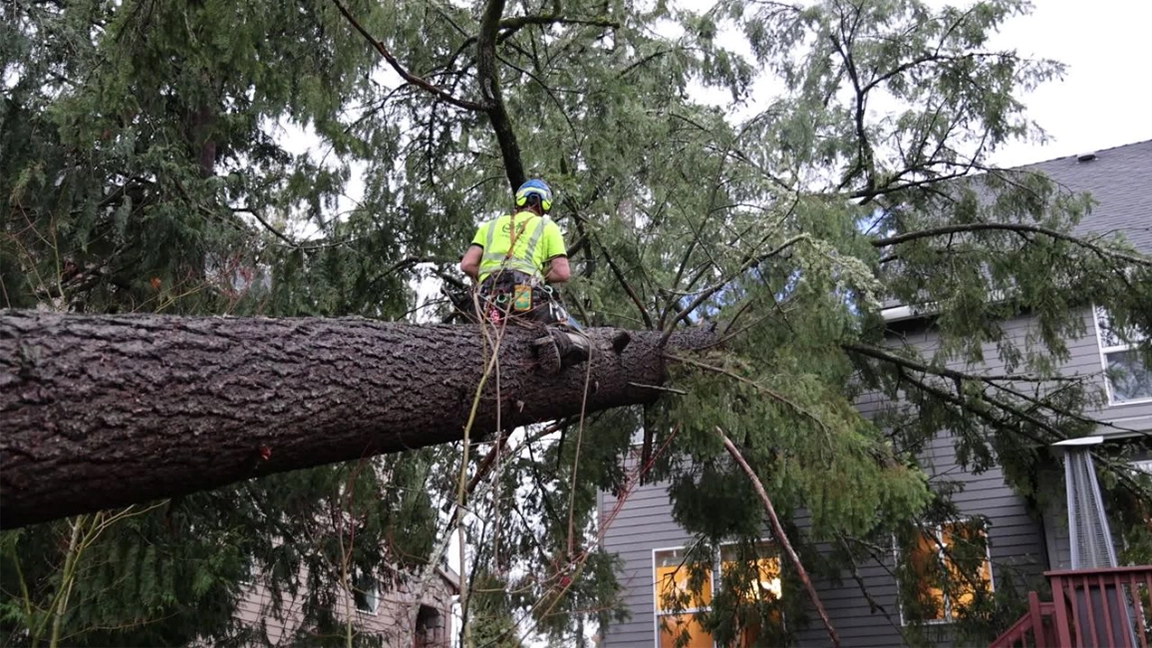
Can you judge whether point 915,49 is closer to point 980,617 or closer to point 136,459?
point 980,617

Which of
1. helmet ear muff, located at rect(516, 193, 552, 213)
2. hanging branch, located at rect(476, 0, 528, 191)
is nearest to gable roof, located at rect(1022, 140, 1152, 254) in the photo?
hanging branch, located at rect(476, 0, 528, 191)

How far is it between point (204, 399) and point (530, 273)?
7.95 feet

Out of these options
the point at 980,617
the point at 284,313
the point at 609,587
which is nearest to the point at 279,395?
the point at 284,313

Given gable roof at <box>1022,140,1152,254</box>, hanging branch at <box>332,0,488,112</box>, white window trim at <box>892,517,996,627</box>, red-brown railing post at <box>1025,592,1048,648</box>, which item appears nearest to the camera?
hanging branch at <box>332,0,488,112</box>

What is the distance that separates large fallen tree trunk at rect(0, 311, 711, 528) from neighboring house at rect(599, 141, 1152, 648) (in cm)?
605

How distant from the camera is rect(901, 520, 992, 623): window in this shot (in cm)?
986

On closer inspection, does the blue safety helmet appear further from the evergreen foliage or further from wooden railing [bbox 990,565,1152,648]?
wooden railing [bbox 990,565,1152,648]

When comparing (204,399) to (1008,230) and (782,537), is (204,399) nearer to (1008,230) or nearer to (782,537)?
(782,537)

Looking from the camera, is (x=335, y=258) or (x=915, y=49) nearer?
(x=335, y=258)

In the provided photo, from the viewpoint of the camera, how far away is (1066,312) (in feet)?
29.3

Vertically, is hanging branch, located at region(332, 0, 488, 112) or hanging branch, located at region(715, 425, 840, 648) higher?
hanging branch, located at region(332, 0, 488, 112)

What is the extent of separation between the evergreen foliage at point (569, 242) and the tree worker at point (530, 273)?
0.46 metres

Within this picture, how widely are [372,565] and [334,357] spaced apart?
431 cm

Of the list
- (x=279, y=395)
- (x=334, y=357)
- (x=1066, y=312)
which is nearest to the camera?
(x=279, y=395)
